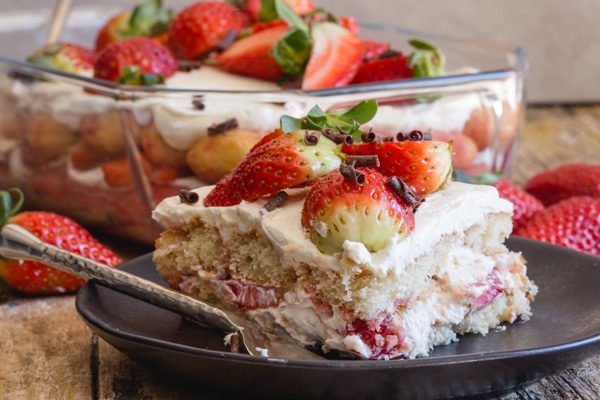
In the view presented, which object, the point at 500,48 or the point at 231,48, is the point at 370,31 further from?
the point at 231,48

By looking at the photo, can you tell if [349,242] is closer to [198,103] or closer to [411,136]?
[411,136]

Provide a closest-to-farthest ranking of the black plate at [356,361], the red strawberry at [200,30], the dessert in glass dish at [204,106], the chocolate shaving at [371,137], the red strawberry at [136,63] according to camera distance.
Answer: the black plate at [356,361] < the chocolate shaving at [371,137] < the dessert in glass dish at [204,106] < the red strawberry at [136,63] < the red strawberry at [200,30]

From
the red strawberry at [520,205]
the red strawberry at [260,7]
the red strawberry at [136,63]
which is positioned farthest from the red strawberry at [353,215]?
the red strawberry at [260,7]

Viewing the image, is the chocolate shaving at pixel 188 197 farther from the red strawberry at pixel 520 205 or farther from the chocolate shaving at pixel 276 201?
the red strawberry at pixel 520 205

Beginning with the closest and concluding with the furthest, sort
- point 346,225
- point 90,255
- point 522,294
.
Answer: point 346,225, point 522,294, point 90,255

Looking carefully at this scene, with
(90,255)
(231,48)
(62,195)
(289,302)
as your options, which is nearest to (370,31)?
(231,48)

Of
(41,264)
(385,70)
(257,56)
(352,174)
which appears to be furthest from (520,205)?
(41,264)
